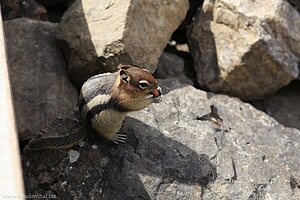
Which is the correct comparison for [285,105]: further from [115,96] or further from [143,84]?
[115,96]

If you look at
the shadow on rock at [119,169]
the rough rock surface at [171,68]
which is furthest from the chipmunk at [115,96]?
the rough rock surface at [171,68]

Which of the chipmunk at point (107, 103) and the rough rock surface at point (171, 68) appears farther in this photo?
the rough rock surface at point (171, 68)

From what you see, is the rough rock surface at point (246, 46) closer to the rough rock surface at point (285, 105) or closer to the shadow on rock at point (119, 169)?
the rough rock surface at point (285, 105)

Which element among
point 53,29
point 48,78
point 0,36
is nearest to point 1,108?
point 0,36

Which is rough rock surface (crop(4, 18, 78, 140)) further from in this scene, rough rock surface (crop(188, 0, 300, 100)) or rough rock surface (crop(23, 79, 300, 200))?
rough rock surface (crop(188, 0, 300, 100))

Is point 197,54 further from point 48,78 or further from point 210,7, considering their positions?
point 48,78

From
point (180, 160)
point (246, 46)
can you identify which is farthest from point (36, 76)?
point (246, 46)
